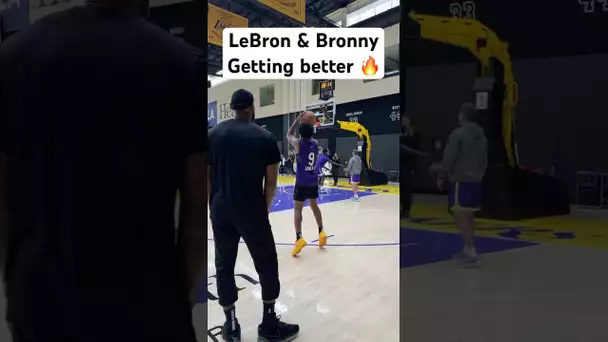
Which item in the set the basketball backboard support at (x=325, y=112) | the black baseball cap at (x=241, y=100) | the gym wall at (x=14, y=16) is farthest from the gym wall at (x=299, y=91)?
the gym wall at (x=14, y=16)

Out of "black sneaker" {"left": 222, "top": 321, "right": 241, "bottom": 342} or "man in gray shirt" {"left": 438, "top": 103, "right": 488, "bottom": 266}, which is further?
"black sneaker" {"left": 222, "top": 321, "right": 241, "bottom": 342}

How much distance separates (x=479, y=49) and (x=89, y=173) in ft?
5.35

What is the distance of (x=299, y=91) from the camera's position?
68.0ft

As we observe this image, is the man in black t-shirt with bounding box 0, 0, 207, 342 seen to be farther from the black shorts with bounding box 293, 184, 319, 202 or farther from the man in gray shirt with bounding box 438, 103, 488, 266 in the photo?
the black shorts with bounding box 293, 184, 319, 202

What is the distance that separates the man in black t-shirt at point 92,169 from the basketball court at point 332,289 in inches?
17.6

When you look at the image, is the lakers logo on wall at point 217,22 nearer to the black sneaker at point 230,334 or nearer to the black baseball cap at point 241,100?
the black baseball cap at point 241,100

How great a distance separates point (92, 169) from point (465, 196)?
4.95ft

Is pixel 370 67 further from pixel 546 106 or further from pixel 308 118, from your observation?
pixel 308 118

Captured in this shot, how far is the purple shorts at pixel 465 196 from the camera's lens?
5.90ft

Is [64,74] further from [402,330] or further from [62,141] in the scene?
[402,330]

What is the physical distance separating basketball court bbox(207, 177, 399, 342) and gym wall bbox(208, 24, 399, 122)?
386 inches

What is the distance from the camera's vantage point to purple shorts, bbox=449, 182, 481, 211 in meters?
1.80

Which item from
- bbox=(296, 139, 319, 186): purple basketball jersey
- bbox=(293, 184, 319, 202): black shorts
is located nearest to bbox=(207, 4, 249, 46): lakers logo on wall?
bbox=(296, 139, 319, 186): purple basketball jersey

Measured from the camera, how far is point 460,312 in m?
1.91
